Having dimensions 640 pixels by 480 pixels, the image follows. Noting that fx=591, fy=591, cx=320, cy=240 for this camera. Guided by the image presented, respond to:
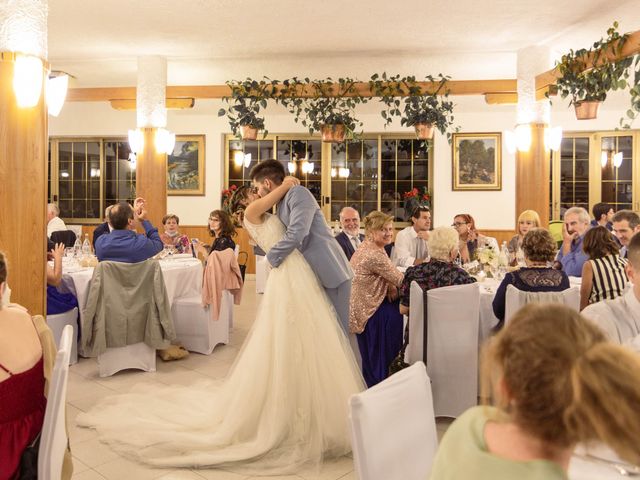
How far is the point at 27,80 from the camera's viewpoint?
3.82 metres

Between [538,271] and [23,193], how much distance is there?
3.37m

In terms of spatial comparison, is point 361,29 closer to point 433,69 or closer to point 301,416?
point 433,69

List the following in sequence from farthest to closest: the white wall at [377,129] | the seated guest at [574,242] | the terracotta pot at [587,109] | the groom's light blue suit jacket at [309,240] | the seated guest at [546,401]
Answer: the white wall at [377,129] < the terracotta pot at [587,109] < the seated guest at [574,242] < the groom's light blue suit jacket at [309,240] < the seated guest at [546,401]

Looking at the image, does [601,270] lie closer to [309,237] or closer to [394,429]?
[309,237]

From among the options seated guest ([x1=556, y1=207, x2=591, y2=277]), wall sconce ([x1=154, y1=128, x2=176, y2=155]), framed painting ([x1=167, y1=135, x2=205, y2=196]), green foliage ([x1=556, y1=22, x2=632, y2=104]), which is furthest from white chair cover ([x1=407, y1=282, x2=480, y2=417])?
framed painting ([x1=167, y1=135, x2=205, y2=196])

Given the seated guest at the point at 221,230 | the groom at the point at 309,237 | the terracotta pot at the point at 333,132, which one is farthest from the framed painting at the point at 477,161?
the groom at the point at 309,237

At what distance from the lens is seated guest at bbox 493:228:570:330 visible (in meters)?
3.72

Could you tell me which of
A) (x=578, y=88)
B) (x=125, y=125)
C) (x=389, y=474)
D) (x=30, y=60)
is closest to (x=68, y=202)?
(x=125, y=125)

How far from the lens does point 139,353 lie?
5.15 meters

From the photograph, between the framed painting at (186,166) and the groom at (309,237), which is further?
the framed painting at (186,166)

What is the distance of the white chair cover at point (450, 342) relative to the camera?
12.4 ft

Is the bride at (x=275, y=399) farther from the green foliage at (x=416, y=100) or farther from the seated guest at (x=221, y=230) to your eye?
the green foliage at (x=416, y=100)

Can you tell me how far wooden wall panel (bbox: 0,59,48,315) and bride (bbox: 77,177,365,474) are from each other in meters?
1.10

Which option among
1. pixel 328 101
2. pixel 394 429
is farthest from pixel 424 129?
pixel 394 429
